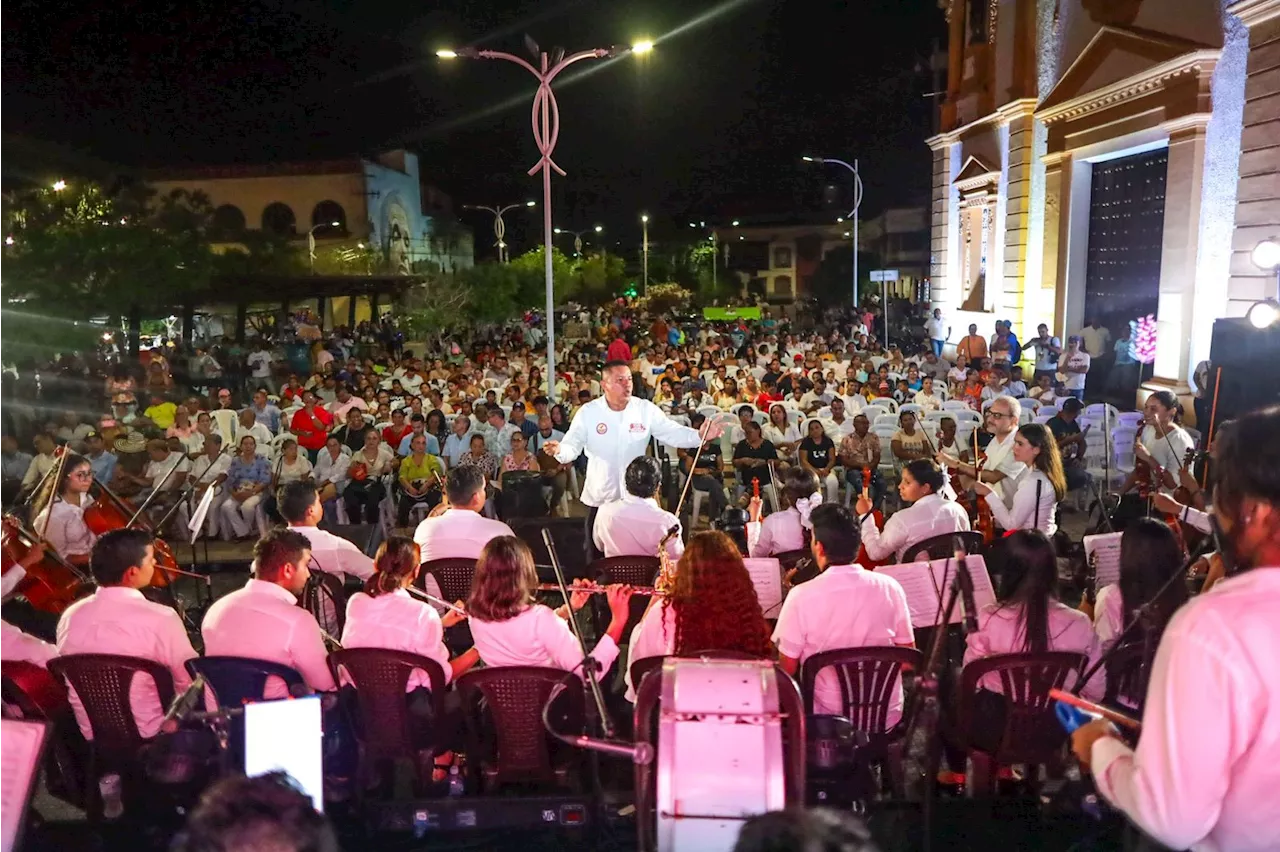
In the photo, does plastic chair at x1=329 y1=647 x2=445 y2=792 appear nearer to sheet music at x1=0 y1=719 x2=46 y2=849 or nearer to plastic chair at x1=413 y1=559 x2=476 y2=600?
sheet music at x1=0 y1=719 x2=46 y2=849

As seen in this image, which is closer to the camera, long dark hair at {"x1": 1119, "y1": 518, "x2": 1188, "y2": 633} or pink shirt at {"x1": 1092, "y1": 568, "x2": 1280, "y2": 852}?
pink shirt at {"x1": 1092, "y1": 568, "x2": 1280, "y2": 852}

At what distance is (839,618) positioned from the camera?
407 cm

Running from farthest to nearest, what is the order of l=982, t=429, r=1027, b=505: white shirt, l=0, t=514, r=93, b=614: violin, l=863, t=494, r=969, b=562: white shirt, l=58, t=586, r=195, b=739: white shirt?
l=982, t=429, r=1027, b=505: white shirt < l=0, t=514, r=93, b=614: violin < l=863, t=494, r=969, b=562: white shirt < l=58, t=586, r=195, b=739: white shirt

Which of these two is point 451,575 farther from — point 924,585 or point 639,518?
point 924,585

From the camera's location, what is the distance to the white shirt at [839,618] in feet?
13.3

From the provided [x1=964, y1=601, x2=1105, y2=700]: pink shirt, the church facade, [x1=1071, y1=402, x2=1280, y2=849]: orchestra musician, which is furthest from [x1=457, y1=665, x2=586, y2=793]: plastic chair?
the church facade

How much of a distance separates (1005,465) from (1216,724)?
19.4ft

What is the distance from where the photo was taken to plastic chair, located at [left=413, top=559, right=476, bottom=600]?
568 cm

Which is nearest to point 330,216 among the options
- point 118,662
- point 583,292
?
point 583,292

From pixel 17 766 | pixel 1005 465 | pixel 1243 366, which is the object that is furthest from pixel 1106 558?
pixel 17 766

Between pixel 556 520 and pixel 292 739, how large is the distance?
15.1ft

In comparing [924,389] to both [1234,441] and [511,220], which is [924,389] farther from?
[511,220]

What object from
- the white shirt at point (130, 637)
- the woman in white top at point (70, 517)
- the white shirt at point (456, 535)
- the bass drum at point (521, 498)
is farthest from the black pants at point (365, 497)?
the white shirt at point (130, 637)

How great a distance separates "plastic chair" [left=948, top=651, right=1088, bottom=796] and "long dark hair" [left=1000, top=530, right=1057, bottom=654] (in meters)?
0.21
